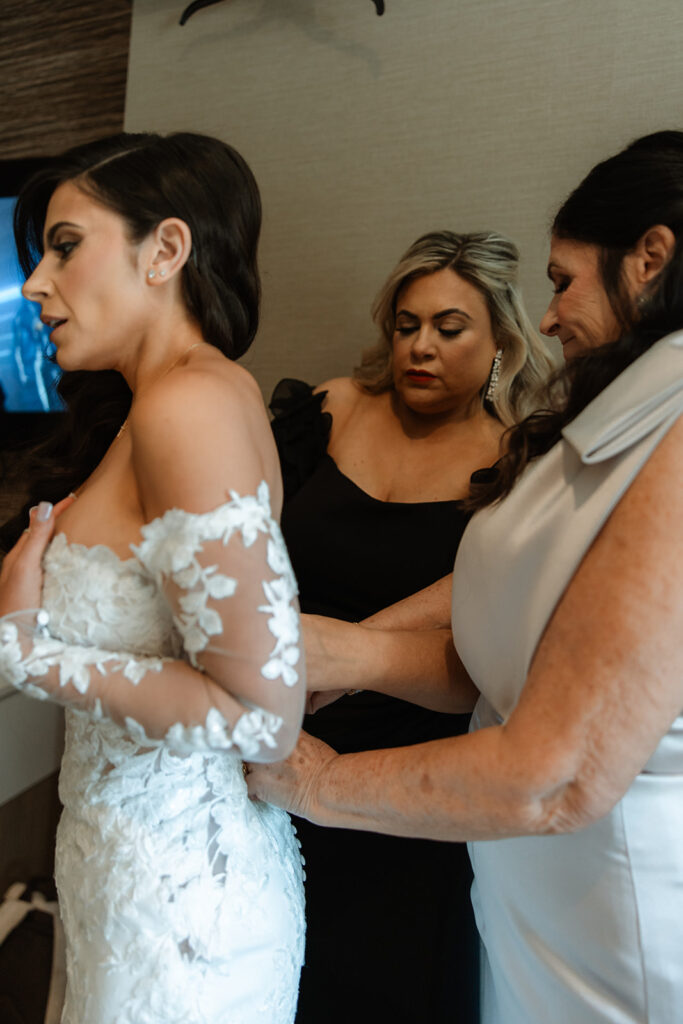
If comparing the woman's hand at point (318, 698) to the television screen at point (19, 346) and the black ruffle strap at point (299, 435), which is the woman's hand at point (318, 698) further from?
the television screen at point (19, 346)

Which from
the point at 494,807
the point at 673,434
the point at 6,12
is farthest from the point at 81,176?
the point at 6,12

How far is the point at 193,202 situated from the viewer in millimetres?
933

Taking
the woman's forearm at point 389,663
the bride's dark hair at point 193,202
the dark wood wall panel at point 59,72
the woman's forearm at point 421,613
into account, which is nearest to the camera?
the bride's dark hair at point 193,202

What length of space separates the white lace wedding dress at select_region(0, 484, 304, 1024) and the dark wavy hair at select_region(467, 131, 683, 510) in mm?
403

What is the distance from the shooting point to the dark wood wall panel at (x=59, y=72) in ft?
7.08

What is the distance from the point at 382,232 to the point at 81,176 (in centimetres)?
103

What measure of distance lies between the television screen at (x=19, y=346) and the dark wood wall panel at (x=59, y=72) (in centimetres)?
37

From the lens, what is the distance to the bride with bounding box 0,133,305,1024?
72cm

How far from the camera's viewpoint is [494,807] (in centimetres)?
75

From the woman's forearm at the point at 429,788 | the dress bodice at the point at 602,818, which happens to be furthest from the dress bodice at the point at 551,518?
the woman's forearm at the point at 429,788

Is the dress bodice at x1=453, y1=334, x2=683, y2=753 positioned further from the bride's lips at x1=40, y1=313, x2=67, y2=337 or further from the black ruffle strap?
the black ruffle strap

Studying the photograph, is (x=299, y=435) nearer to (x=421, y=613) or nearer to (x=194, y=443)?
(x=421, y=613)

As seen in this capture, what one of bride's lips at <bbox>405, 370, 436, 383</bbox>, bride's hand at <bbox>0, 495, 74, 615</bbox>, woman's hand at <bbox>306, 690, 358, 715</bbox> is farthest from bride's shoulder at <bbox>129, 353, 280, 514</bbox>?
bride's lips at <bbox>405, 370, 436, 383</bbox>

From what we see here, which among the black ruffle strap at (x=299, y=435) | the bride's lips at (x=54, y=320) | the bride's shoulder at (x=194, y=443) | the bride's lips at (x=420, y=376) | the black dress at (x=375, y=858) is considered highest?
the bride's lips at (x=54, y=320)
